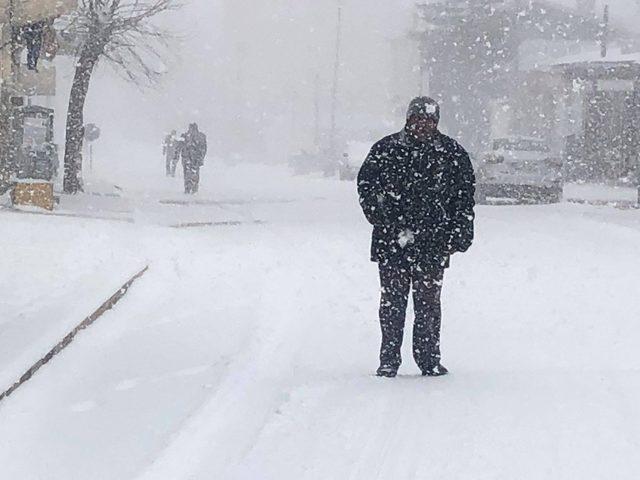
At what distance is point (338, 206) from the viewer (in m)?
23.3

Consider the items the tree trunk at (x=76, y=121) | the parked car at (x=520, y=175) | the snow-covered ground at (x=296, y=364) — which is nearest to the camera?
the snow-covered ground at (x=296, y=364)

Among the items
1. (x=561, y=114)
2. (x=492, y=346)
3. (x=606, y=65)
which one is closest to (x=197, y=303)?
(x=492, y=346)

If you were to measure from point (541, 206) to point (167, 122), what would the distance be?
74.6 meters

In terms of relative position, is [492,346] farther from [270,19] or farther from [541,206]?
[270,19]

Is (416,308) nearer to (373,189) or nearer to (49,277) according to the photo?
(373,189)

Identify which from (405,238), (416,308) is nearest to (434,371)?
(416,308)

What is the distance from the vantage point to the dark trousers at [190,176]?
27000 mm

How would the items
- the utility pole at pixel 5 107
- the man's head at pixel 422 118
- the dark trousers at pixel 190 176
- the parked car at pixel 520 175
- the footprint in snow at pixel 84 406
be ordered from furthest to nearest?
the dark trousers at pixel 190 176 < the parked car at pixel 520 175 < the utility pole at pixel 5 107 < the man's head at pixel 422 118 < the footprint in snow at pixel 84 406

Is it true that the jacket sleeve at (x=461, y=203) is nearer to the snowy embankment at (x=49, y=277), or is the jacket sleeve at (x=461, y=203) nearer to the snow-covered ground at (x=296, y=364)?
the snow-covered ground at (x=296, y=364)

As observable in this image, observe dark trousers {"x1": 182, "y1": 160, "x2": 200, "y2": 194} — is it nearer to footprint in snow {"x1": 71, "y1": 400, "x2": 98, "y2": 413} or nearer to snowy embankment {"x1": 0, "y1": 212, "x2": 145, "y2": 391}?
snowy embankment {"x1": 0, "y1": 212, "x2": 145, "y2": 391}

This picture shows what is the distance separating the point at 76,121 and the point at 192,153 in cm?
297

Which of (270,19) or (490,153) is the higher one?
(270,19)

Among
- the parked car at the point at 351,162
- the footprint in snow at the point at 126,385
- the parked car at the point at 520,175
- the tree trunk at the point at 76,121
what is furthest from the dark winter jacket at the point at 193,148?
the footprint in snow at the point at 126,385

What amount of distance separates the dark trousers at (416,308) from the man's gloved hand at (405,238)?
0.12 meters
